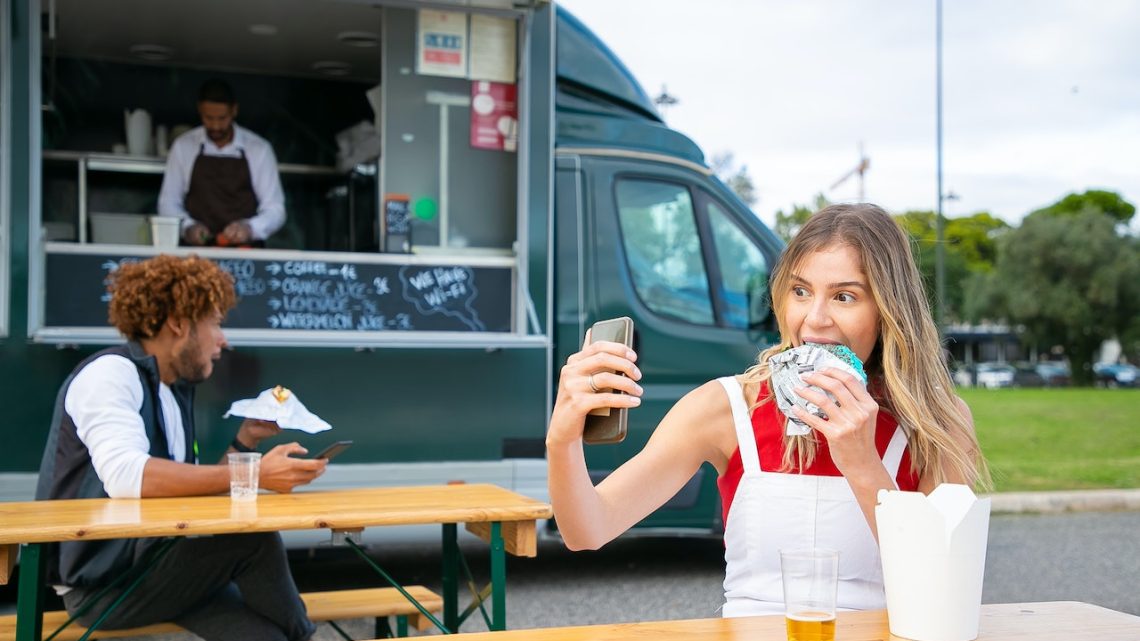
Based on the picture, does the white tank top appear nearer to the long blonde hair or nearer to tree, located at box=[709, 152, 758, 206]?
the long blonde hair

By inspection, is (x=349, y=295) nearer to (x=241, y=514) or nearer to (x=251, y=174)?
(x=251, y=174)

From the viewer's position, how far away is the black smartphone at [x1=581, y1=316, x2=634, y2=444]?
157 centimetres

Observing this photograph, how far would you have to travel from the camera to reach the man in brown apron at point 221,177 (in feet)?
21.6

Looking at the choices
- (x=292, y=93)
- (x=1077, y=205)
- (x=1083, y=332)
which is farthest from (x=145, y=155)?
(x=1077, y=205)

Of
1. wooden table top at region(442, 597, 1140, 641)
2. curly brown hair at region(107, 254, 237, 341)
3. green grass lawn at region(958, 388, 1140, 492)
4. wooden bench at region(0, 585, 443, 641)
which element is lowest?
green grass lawn at region(958, 388, 1140, 492)

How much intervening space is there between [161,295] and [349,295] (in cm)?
186

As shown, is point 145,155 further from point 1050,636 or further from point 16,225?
point 1050,636

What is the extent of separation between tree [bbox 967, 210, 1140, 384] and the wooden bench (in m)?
45.4

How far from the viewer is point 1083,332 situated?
4566cm

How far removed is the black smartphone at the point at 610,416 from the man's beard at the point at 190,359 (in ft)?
7.64

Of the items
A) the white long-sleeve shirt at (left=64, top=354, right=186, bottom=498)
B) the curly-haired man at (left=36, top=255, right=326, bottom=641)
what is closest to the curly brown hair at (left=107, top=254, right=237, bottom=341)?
the curly-haired man at (left=36, top=255, right=326, bottom=641)

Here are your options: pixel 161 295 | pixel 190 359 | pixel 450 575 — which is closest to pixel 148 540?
pixel 190 359

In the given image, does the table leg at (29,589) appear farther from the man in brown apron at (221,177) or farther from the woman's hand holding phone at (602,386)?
the man in brown apron at (221,177)

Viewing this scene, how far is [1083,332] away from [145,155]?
148ft
